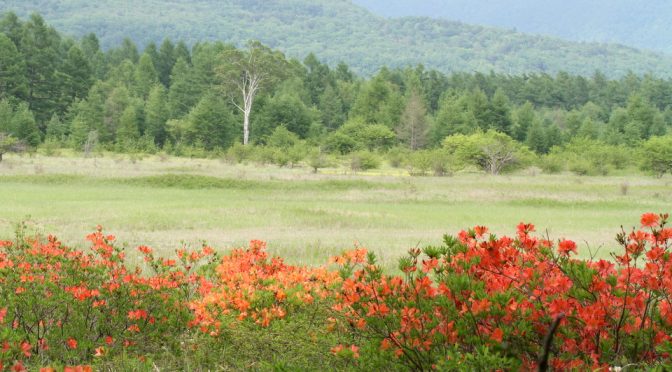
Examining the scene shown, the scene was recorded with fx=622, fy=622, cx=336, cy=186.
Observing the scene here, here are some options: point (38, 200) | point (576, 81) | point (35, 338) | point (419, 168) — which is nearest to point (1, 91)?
point (419, 168)

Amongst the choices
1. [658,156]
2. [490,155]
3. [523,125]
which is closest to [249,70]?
[523,125]

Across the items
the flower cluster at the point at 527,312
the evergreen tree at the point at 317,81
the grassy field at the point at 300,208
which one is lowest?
the grassy field at the point at 300,208

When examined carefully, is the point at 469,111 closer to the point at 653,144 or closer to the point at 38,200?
the point at 653,144

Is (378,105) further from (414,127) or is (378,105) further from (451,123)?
(451,123)

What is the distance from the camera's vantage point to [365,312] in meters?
3.47

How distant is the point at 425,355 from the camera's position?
10.5 feet

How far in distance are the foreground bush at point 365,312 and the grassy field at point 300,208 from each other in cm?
249

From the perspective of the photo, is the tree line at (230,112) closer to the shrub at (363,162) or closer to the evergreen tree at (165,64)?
the evergreen tree at (165,64)

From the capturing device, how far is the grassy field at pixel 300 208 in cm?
1530

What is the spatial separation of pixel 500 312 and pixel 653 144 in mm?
50796

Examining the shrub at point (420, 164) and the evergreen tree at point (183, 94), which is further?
the evergreen tree at point (183, 94)

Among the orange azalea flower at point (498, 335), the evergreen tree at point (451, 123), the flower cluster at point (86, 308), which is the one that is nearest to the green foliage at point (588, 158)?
the evergreen tree at point (451, 123)

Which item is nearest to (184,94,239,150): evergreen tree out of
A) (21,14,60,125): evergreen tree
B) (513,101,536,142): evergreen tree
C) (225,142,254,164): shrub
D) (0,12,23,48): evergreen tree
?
(225,142,254,164): shrub

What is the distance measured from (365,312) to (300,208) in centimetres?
1842
